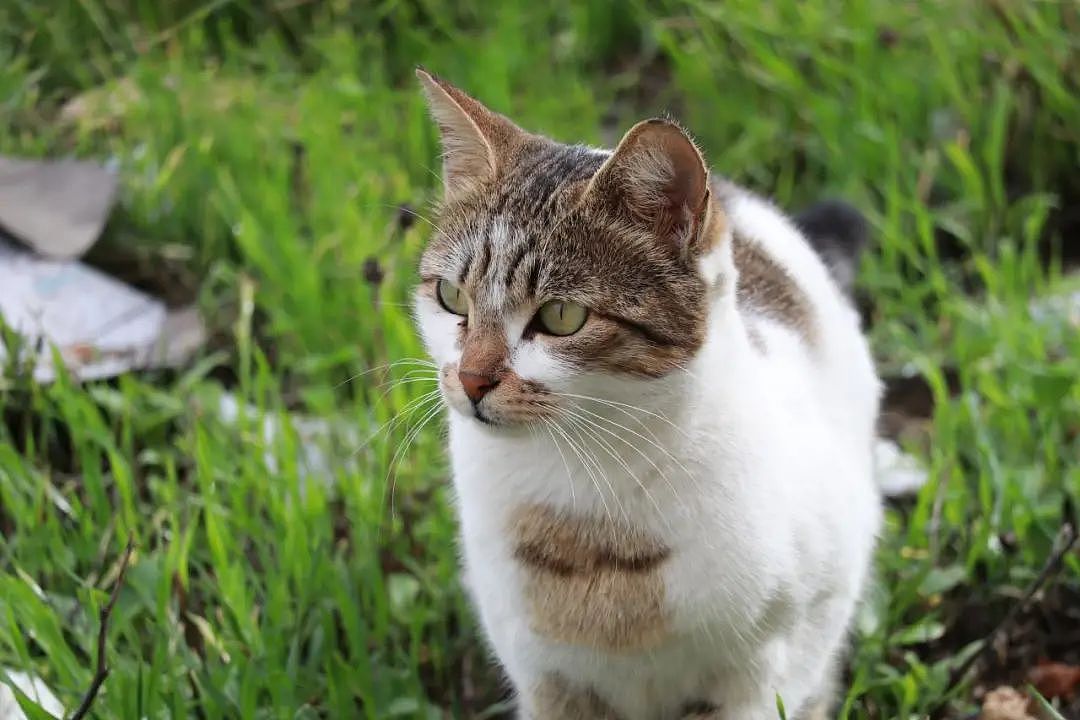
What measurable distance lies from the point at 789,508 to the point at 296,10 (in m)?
2.47

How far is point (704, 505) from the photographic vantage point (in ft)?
5.42

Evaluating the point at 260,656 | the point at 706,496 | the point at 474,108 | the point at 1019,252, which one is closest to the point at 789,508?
the point at 706,496

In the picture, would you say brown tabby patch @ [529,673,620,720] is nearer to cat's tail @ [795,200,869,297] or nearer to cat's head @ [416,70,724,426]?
cat's head @ [416,70,724,426]

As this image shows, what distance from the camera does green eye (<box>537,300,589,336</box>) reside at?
160 centimetres

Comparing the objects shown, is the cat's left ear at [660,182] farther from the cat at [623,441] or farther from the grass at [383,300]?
the grass at [383,300]

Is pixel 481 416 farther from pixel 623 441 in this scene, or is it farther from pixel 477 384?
pixel 623 441

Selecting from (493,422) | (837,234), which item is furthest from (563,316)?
(837,234)

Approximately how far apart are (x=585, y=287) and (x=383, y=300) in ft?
3.50

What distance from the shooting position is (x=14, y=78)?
3.20m

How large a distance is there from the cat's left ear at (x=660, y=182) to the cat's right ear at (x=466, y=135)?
0.22 metres

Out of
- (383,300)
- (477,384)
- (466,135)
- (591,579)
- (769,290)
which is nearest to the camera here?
(477,384)

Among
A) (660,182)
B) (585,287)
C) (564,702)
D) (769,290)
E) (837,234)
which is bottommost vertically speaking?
(564,702)

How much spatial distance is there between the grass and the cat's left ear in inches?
20.4

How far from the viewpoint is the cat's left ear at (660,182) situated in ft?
5.01
